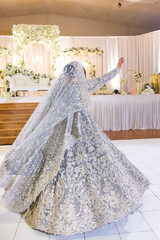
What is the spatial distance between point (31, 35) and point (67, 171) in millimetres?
9138

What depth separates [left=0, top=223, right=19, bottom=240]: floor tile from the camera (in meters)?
1.96

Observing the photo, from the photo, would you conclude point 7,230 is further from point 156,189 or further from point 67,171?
point 156,189

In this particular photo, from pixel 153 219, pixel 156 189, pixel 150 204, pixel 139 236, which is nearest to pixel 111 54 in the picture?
pixel 156 189

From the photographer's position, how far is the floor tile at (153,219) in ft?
6.75

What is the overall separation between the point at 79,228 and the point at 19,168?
2.26ft

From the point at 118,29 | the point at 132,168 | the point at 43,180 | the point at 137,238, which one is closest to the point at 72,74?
the point at 43,180

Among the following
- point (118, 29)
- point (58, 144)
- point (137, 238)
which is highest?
point (118, 29)

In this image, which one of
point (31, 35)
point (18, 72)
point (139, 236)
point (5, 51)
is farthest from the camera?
point (5, 51)

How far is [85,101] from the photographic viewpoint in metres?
2.16

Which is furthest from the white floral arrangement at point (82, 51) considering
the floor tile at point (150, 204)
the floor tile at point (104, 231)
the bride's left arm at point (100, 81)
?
the floor tile at point (104, 231)

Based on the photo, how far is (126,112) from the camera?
621 cm

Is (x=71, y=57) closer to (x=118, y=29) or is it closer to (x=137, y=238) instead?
(x=118, y=29)

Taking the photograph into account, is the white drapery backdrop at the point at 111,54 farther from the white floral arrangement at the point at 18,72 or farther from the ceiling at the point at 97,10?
the white floral arrangement at the point at 18,72

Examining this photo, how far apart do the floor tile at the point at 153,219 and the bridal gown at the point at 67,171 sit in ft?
0.59
